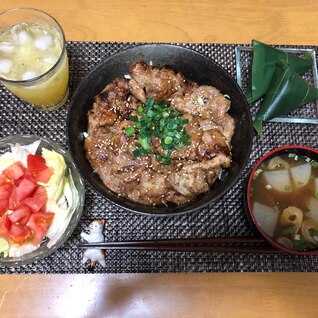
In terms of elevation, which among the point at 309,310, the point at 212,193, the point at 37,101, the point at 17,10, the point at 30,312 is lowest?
the point at 30,312

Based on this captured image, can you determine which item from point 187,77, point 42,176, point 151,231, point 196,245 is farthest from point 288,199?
point 42,176

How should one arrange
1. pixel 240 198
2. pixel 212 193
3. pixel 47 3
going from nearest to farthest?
pixel 212 193 < pixel 240 198 < pixel 47 3

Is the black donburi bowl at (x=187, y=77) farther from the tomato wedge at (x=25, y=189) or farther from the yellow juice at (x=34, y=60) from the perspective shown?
the tomato wedge at (x=25, y=189)

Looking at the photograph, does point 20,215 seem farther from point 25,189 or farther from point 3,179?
point 3,179

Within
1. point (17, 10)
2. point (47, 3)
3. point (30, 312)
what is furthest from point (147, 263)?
point (47, 3)

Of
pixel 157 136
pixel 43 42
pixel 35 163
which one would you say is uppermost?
pixel 43 42

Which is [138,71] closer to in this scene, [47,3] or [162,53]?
[162,53]

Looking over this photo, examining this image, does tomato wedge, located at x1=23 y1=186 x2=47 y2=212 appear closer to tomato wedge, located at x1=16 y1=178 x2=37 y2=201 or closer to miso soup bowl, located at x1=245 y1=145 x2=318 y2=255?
tomato wedge, located at x1=16 y1=178 x2=37 y2=201
